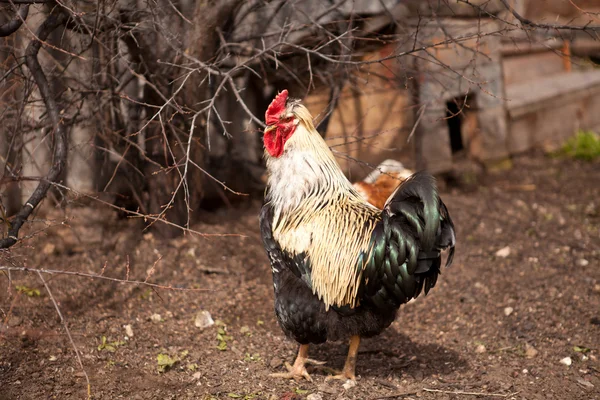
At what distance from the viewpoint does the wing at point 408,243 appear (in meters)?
3.45

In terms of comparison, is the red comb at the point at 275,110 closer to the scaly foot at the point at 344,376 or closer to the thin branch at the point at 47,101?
the thin branch at the point at 47,101

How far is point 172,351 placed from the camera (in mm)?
4336

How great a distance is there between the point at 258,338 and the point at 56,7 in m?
2.71

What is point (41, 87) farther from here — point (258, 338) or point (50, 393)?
point (258, 338)

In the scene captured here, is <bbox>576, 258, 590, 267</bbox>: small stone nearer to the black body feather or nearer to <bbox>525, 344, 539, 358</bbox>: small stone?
<bbox>525, 344, 539, 358</bbox>: small stone

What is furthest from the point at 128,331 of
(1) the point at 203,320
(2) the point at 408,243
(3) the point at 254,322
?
(2) the point at 408,243

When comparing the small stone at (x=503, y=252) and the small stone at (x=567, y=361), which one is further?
the small stone at (x=503, y=252)

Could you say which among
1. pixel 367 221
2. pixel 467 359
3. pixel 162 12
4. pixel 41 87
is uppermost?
A: pixel 162 12

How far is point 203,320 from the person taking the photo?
4770mm

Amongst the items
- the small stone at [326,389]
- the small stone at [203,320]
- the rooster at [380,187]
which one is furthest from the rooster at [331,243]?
the rooster at [380,187]

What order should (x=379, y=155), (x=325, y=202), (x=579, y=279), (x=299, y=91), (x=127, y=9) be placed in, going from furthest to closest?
(x=379, y=155)
(x=299, y=91)
(x=579, y=279)
(x=127, y=9)
(x=325, y=202)

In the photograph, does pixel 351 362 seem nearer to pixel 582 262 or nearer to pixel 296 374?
pixel 296 374

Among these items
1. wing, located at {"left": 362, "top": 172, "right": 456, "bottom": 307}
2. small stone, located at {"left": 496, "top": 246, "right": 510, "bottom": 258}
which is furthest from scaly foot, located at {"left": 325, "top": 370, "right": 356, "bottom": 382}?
small stone, located at {"left": 496, "top": 246, "right": 510, "bottom": 258}

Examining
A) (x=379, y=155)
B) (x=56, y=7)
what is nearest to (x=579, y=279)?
(x=379, y=155)
